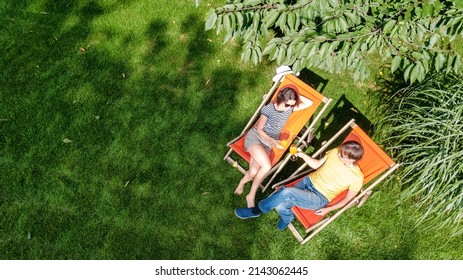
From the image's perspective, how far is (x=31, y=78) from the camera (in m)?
5.84

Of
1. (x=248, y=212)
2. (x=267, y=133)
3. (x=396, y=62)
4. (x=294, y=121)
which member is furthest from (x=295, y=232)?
(x=396, y=62)

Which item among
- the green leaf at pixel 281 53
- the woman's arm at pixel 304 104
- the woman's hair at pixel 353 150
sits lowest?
the woman's arm at pixel 304 104

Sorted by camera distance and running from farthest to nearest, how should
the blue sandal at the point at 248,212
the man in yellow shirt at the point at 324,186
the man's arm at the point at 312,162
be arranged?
the blue sandal at the point at 248,212
the man's arm at the point at 312,162
the man in yellow shirt at the point at 324,186

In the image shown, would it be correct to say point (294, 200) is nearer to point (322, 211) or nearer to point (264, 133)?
point (322, 211)

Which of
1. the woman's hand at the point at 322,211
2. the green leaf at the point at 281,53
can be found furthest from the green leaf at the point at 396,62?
the woman's hand at the point at 322,211

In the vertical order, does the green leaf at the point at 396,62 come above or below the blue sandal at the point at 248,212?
above

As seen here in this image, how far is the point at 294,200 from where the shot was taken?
4867mm

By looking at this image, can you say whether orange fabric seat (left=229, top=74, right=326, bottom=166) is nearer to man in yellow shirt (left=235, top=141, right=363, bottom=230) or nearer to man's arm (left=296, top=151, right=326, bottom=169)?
man's arm (left=296, top=151, right=326, bottom=169)

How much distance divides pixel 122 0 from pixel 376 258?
5.12 metres

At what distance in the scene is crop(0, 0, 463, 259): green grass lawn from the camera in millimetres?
5148

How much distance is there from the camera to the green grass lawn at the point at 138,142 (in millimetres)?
5148

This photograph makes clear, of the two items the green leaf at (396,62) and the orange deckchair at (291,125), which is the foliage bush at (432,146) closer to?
the orange deckchair at (291,125)

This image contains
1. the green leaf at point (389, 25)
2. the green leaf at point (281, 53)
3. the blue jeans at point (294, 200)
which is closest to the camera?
the green leaf at point (389, 25)

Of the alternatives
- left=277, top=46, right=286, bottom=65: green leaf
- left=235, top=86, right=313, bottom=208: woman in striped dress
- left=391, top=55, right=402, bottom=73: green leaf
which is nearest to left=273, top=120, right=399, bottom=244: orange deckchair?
left=235, top=86, right=313, bottom=208: woman in striped dress
